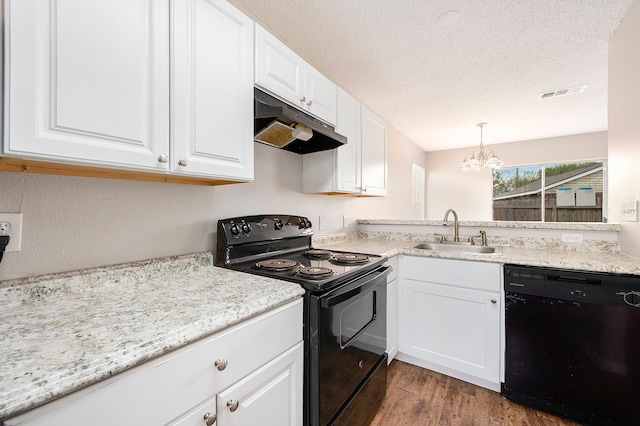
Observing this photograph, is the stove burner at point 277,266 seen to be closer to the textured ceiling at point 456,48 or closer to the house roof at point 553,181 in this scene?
the textured ceiling at point 456,48

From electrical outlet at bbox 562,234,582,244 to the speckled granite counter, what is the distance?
2.08 meters

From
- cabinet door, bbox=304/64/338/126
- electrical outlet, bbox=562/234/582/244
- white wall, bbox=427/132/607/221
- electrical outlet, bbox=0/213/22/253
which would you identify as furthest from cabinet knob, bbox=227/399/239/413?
white wall, bbox=427/132/607/221

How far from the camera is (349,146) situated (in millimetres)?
2100

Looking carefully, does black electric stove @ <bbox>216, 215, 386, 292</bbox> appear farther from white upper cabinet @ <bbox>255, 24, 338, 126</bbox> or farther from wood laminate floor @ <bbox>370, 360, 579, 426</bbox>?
wood laminate floor @ <bbox>370, 360, 579, 426</bbox>

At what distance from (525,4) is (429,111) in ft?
5.68

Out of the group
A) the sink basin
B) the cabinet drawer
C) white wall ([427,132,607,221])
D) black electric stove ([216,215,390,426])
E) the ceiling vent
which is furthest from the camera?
white wall ([427,132,607,221])

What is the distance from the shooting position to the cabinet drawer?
174cm

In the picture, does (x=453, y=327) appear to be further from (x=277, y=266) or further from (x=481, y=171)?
(x=481, y=171)

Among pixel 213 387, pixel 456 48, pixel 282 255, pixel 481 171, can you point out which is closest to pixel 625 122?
pixel 456 48

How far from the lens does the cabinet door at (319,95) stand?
163 centimetres

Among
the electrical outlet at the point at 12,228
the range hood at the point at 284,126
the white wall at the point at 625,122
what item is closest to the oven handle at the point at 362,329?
the range hood at the point at 284,126

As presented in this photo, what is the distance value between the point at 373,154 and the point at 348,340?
167 cm

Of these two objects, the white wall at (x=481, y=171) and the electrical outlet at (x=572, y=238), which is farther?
the white wall at (x=481, y=171)

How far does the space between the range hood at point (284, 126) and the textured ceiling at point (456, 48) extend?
696 mm
